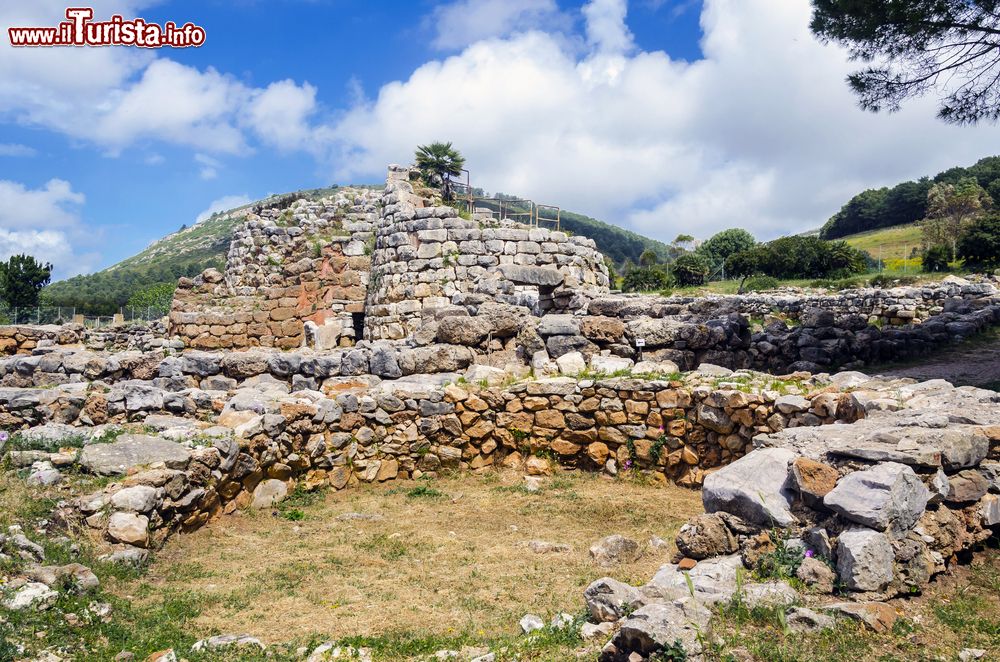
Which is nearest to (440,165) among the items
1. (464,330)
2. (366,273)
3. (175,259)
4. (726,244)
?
(366,273)

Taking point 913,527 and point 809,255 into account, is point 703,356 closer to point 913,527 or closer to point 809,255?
point 913,527

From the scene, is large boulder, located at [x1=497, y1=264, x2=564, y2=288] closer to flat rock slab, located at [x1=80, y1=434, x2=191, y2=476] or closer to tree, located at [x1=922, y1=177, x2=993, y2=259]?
flat rock slab, located at [x1=80, y1=434, x2=191, y2=476]

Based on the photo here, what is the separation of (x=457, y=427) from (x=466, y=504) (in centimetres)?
130

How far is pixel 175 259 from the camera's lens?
8738cm

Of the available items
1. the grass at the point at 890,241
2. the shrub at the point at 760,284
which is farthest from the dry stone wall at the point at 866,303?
the grass at the point at 890,241

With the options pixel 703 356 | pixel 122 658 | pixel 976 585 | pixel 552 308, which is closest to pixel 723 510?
pixel 976 585

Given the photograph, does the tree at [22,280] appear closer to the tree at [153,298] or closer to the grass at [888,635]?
the tree at [153,298]

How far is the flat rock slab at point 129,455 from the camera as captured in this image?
6.05 m

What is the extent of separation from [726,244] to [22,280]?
5204 cm

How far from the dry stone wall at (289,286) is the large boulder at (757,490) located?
1492 cm

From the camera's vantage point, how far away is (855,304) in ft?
60.7

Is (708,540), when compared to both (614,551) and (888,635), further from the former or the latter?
(614,551)

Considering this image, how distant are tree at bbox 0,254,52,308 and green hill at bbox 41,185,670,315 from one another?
6.74 feet

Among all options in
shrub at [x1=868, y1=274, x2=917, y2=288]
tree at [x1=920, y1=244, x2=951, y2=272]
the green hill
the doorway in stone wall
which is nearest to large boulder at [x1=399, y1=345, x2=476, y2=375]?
the doorway in stone wall
